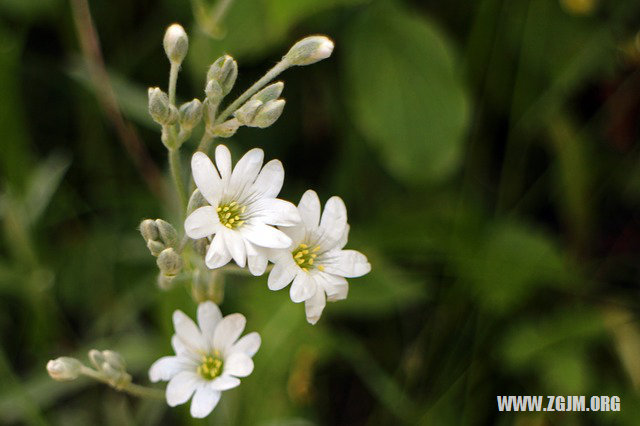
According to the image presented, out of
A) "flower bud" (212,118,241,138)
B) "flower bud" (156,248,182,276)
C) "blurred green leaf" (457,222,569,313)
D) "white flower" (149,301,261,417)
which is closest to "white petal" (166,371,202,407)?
"white flower" (149,301,261,417)

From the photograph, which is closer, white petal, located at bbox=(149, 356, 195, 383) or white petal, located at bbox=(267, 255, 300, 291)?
white petal, located at bbox=(267, 255, 300, 291)

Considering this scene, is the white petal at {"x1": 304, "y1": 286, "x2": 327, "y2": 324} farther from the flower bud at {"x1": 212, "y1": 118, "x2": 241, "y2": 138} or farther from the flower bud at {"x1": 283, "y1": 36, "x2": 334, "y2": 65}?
the flower bud at {"x1": 283, "y1": 36, "x2": 334, "y2": 65}

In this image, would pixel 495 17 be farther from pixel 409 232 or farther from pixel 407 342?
pixel 407 342

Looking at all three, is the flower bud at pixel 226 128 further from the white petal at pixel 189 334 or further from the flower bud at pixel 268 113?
the white petal at pixel 189 334

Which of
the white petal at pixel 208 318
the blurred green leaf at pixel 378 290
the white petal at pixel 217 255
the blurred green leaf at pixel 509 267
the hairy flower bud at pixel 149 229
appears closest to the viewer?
the white petal at pixel 217 255

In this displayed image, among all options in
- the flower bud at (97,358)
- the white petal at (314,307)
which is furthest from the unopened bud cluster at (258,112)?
the flower bud at (97,358)

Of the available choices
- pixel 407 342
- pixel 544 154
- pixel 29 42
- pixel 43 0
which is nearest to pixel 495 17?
pixel 544 154
